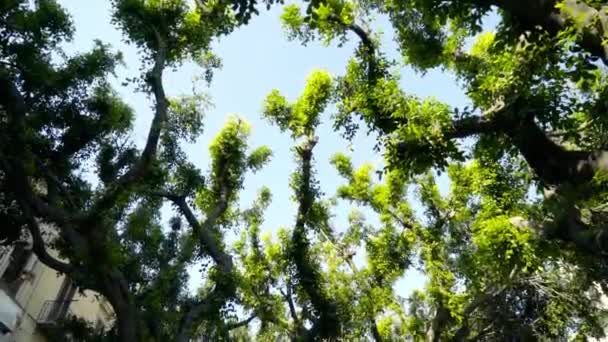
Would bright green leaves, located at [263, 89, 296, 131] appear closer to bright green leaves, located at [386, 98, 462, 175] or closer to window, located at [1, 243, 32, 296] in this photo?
bright green leaves, located at [386, 98, 462, 175]

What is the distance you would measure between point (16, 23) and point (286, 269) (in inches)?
371

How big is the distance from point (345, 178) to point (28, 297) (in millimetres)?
11338

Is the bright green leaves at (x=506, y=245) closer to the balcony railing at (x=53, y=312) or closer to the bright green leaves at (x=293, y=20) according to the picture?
the bright green leaves at (x=293, y=20)

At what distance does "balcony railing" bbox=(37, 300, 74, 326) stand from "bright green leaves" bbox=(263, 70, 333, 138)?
10.5 metres

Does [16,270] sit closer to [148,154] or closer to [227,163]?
[227,163]

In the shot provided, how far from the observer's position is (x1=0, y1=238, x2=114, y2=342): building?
14.4 m

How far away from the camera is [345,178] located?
16359 millimetres

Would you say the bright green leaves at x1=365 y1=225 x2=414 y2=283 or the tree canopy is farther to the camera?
the bright green leaves at x1=365 y1=225 x2=414 y2=283

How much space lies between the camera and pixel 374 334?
13.6 meters

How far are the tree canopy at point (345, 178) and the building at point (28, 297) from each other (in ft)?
9.00

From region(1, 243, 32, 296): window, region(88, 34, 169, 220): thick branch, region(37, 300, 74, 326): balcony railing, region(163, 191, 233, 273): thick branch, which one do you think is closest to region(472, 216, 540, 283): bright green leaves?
region(163, 191, 233, 273): thick branch

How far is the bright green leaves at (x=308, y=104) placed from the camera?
1330 centimetres

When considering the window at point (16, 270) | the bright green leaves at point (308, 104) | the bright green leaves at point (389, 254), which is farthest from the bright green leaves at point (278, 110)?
the window at point (16, 270)

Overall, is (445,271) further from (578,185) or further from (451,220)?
(578,185)
